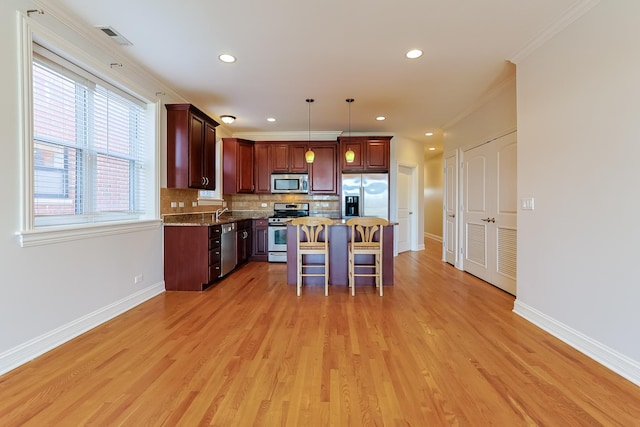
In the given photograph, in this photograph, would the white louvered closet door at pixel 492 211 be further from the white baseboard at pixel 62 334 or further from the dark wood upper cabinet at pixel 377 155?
the white baseboard at pixel 62 334

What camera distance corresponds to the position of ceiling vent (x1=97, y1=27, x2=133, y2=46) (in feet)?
8.40

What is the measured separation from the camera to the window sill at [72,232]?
2.10 meters

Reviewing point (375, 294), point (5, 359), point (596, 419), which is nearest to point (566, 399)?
point (596, 419)

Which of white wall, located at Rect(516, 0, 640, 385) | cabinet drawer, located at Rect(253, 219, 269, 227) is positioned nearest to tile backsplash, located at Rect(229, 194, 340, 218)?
cabinet drawer, located at Rect(253, 219, 269, 227)

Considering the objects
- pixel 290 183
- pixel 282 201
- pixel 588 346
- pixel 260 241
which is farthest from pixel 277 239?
pixel 588 346

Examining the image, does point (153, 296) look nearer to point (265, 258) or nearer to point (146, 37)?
point (265, 258)

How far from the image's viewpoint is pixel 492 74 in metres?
3.41

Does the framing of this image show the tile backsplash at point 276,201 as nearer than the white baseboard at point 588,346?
No

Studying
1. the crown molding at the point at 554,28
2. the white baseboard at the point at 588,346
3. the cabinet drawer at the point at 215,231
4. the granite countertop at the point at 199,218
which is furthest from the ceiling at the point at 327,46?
the white baseboard at the point at 588,346

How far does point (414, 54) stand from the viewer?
2934 mm

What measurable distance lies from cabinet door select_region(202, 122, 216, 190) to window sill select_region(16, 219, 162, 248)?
118cm

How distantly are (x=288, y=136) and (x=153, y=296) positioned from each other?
13.3 ft

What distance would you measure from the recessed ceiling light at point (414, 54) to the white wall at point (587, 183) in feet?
3.45

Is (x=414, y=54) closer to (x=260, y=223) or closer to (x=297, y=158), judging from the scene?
(x=297, y=158)
